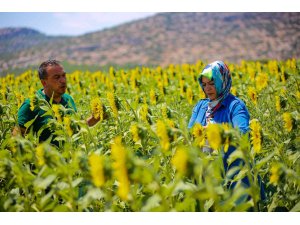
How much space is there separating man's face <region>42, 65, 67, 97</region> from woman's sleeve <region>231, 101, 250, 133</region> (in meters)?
1.53

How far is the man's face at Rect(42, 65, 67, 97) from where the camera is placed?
3180 millimetres

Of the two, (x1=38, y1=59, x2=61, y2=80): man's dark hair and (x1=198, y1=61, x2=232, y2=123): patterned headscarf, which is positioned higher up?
(x1=38, y1=59, x2=61, y2=80): man's dark hair

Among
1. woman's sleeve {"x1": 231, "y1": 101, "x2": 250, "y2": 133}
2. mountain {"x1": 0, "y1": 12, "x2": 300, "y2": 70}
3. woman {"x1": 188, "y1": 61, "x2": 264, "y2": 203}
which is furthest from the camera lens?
mountain {"x1": 0, "y1": 12, "x2": 300, "y2": 70}

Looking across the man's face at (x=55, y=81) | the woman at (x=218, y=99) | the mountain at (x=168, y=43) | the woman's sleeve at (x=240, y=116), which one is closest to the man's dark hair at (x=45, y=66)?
the man's face at (x=55, y=81)

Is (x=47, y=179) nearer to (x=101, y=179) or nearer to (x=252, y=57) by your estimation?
(x=101, y=179)

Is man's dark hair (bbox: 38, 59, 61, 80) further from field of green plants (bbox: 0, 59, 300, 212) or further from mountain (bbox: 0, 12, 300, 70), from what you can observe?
mountain (bbox: 0, 12, 300, 70)

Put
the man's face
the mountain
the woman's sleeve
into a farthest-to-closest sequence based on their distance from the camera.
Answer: the mountain, the man's face, the woman's sleeve

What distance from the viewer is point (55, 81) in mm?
3188

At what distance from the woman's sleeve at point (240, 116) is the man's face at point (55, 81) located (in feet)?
5.01

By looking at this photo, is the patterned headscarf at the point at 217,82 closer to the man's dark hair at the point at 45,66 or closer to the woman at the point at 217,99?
the woman at the point at 217,99

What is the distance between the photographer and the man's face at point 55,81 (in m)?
3.18

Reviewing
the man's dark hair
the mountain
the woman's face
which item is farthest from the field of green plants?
the mountain

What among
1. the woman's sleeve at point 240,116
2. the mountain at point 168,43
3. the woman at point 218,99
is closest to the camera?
the woman's sleeve at point 240,116

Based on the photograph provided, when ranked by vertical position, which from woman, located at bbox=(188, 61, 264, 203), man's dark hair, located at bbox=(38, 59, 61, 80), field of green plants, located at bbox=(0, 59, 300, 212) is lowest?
field of green plants, located at bbox=(0, 59, 300, 212)
